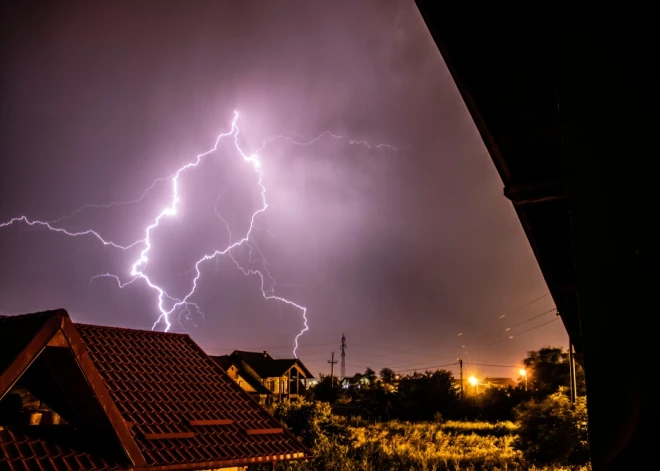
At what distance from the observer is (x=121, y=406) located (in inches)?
309

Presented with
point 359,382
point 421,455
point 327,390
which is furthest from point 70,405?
point 359,382

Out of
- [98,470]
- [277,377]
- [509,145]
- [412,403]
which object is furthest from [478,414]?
[509,145]

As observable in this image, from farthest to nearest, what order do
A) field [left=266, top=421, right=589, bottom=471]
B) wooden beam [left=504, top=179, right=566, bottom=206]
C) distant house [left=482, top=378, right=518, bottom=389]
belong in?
distant house [left=482, top=378, right=518, bottom=389], field [left=266, top=421, right=589, bottom=471], wooden beam [left=504, top=179, right=566, bottom=206]

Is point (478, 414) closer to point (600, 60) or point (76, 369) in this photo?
point (76, 369)

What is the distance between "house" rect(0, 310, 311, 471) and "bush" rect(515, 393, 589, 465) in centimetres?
1261

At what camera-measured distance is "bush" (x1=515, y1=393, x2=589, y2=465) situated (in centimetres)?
1650

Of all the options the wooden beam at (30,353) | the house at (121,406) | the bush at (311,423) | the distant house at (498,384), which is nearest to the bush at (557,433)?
the bush at (311,423)

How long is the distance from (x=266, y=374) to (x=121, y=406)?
4219 centimetres

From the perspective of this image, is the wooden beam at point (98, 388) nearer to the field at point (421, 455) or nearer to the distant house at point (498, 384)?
the field at point (421, 455)

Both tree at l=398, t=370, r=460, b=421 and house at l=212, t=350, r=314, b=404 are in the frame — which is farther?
house at l=212, t=350, r=314, b=404

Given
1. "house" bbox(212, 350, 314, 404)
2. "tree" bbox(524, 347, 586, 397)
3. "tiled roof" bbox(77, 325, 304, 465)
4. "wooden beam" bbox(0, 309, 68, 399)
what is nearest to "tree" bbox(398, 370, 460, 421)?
"tree" bbox(524, 347, 586, 397)

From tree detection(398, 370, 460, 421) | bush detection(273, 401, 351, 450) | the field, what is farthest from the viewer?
tree detection(398, 370, 460, 421)

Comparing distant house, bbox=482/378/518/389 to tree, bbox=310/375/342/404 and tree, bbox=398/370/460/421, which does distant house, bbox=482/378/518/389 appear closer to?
tree, bbox=398/370/460/421

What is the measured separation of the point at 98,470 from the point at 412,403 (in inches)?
1541
